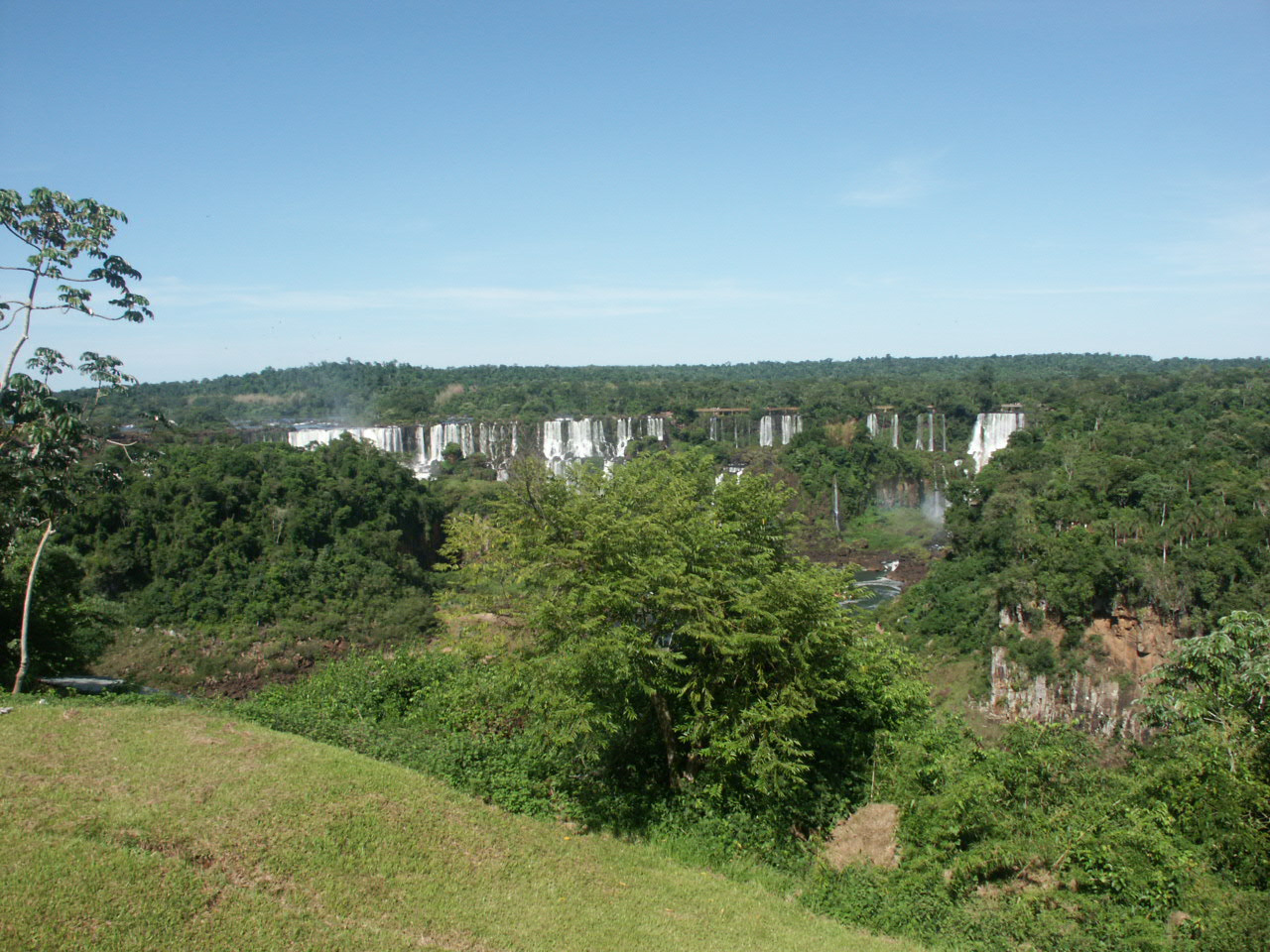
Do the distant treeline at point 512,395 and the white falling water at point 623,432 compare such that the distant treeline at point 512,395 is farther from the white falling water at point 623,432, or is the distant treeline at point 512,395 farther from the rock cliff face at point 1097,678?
the rock cliff face at point 1097,678

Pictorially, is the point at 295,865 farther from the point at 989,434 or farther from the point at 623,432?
the point at 989,434

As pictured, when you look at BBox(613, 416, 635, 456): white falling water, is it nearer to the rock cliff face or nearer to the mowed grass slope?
the rock cliff face

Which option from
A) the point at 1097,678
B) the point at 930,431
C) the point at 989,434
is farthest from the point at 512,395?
the point at 1097,678

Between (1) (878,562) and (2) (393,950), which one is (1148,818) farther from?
(1) (878,562)

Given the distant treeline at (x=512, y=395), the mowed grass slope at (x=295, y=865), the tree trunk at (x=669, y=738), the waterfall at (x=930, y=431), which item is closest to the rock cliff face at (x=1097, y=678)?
the tree trunk at (x=669, y=738)

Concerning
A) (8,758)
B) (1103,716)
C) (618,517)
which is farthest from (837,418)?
(8,758)

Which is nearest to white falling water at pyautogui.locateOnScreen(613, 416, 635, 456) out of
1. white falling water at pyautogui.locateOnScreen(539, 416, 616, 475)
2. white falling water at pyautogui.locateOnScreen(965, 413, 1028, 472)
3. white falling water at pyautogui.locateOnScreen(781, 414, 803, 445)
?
white falling water at pyautogui.locateOnScreen(539, 416, 616, 475)
